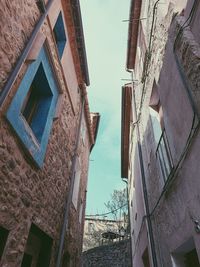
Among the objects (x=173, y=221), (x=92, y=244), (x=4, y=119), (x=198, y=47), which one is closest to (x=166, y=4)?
(x=198, y=47)

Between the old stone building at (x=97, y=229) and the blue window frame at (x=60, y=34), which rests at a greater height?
the old stone building at (x=97, y=229)

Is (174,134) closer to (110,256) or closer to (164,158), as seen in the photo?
(164,158)

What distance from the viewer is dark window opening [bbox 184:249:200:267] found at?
3.65m

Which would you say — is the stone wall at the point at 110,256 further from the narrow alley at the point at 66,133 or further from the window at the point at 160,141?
the window at the point at 160,141

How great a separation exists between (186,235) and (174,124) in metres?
1.81

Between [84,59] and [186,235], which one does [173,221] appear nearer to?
[186,235]

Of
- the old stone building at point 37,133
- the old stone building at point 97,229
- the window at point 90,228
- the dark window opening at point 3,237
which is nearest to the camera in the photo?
the dark window opening at point 3,237

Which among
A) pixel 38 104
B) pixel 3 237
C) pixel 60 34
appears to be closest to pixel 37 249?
pixel 3 237

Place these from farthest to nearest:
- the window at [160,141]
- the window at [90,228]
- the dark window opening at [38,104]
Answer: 1. the window at [90,228]
2. the dark window opening at [38,104]
3. the window at [160,141]

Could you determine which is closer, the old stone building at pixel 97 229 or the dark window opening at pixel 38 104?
the dark window opening at pixel 38 104

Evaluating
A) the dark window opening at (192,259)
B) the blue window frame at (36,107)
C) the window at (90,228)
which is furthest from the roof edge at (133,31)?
the window at (90,228)

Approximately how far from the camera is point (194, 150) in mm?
3039

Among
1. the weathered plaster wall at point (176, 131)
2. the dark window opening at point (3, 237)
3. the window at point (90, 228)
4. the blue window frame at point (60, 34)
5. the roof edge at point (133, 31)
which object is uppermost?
the window at point (90, 228)

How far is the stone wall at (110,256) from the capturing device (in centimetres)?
1625
